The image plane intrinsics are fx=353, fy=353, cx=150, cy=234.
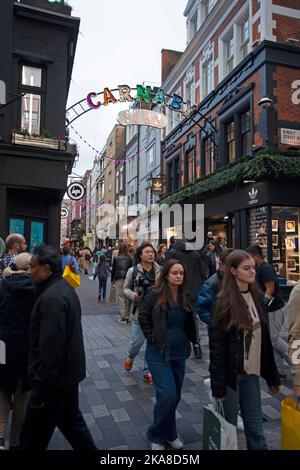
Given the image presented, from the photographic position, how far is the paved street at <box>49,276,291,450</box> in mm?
3443

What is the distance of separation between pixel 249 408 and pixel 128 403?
1.89m

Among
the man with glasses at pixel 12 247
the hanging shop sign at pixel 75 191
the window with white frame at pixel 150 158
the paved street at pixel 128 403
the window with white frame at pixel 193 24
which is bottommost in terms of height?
the paved street at pixel 128 403

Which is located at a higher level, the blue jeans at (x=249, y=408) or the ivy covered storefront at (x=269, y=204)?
the ivy covered storefront at (x=269, y=204)

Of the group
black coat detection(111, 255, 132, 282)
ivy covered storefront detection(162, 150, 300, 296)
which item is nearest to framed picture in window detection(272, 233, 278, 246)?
ivy covered storefront detection(162, 150, 300, 296)

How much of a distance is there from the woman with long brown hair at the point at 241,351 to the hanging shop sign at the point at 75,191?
10808 millimetres

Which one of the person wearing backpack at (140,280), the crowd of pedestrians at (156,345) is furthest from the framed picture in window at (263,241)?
the crowd of pedestrians at (156,345)

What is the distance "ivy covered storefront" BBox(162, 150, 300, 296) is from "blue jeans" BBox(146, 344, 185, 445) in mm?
9108

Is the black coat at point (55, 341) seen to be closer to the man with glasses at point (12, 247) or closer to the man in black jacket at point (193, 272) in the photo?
the man with glasses at point (12, 247)

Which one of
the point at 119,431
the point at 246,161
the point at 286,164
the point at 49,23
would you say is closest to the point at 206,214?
the point at 246,161

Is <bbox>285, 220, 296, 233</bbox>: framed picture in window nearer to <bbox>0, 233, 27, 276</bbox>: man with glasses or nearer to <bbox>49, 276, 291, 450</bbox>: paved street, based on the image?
<bbox>49, 276, 291, 450</bbox>: paved street

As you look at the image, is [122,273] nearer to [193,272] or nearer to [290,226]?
[193,272]

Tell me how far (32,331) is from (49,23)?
487 inches

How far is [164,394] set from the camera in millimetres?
3150

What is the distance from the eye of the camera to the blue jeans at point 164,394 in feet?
10.3
